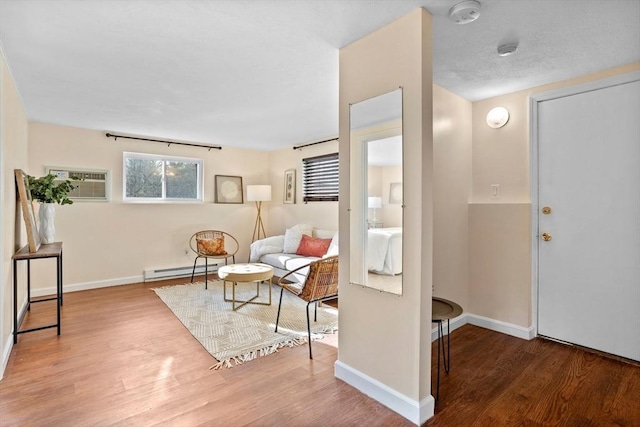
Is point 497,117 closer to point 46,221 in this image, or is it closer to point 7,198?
point 7,198

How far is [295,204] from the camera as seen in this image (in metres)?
5.73

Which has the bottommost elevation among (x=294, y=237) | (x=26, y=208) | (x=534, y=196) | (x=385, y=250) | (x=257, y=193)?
(x=294, y=237)

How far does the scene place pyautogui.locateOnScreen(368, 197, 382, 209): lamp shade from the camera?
199 centimetres

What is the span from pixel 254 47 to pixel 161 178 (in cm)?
376

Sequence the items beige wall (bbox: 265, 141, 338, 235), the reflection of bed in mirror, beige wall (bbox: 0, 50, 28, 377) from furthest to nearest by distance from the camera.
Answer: beige wall (bbox: 265, 141, 338, 235)
beige wall (bbox: 0, 50, 28, 377)
the reflection of bed in mirror

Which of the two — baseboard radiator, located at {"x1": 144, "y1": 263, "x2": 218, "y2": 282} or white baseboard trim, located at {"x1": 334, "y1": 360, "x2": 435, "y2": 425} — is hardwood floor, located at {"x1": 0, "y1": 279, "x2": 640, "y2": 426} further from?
baseboard radiator, located at {"x1": 144, "y1": 263, "x2": 218, "y2": 282}

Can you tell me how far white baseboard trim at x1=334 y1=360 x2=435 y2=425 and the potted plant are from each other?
3.06 metres

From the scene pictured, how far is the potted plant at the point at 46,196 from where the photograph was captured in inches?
121

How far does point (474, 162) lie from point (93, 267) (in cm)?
509

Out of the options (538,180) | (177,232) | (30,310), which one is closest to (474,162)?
(538,180)

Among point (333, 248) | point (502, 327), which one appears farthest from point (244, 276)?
point (502, 327)

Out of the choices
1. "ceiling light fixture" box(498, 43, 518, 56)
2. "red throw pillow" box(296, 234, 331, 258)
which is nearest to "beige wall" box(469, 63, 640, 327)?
"ceiling light fixture" box(498, 43, 518, 56)

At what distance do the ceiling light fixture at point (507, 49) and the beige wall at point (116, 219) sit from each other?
4.67 metres

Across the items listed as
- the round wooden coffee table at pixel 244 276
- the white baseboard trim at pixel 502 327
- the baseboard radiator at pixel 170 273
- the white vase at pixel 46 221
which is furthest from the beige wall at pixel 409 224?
the baseboard radiator at pixel 170 273
